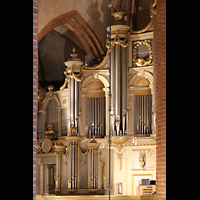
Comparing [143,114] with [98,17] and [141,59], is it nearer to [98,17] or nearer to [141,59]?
[141,59]

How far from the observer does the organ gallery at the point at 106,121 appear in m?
13.2

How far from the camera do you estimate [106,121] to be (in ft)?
48.4

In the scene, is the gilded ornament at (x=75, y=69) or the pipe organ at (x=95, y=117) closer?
the pipe organ at (x=95, y=117)

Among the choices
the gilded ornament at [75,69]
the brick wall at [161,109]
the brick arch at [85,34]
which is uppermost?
the brick arch at [85,34]

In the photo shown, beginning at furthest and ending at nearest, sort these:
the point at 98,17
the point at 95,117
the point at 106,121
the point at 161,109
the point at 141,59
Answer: the point at 98,17, the point at 95,117, the point at 106,121, the point at 141,59, the point at 161,109

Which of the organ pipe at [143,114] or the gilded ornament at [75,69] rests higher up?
the gilded ornament at [75,69]

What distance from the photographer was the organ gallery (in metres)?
13.2

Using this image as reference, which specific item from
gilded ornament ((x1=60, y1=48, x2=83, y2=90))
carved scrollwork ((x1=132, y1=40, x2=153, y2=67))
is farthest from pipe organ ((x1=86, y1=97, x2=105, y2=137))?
carved scrollwork ((x1=132, y1=40, x2=153, y2=67))

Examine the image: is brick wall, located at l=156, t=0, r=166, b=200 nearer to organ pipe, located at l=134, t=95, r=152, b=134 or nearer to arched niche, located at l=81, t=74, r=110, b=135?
organ pipe, located at l=134, t=95, r=152, b=134

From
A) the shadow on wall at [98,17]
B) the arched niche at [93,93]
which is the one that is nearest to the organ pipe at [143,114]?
the arched niche at [93,93]

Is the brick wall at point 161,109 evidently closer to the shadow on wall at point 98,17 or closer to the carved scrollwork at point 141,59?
the carved scrollwork at point 141,59

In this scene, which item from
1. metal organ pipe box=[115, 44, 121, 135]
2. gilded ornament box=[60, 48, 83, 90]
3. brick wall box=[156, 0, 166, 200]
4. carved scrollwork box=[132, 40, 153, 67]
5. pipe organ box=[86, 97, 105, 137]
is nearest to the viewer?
brick wall box=[156, 0, 166, 200]

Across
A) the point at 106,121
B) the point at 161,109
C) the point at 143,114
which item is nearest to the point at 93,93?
the point at 106,121
